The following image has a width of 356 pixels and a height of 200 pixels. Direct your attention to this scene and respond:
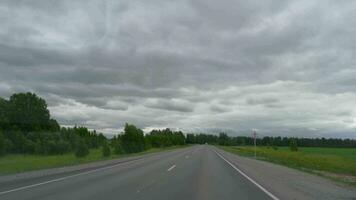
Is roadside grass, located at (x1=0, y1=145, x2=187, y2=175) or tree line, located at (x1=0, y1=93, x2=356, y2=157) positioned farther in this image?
tree line, located at (x1=0, y1=93, x2=356, y2=157)

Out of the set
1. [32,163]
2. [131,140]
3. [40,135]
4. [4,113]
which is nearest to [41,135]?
[40,135]

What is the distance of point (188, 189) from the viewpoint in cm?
1678

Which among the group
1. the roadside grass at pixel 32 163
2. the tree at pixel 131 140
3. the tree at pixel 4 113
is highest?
the tree at pixel 4 113

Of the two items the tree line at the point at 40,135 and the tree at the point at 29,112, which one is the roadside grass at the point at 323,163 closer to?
the tree line at the point at 40,135

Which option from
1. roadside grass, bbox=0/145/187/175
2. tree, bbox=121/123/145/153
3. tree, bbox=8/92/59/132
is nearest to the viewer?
roadside grass, bbox=0/145/187/175

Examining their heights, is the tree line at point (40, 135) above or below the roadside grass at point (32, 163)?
above

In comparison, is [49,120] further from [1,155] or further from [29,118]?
[1,155]

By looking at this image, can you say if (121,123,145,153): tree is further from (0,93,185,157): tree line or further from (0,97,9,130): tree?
(0,97,9,130): tree

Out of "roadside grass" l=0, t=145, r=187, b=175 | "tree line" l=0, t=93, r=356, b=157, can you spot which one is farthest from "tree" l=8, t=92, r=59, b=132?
"roadside grass" l=0, t=145, r=187, b=175

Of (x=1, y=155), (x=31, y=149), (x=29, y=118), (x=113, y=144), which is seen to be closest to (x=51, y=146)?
(x=31, y=149)

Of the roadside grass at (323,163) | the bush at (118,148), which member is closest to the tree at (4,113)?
the bush at (118,148)

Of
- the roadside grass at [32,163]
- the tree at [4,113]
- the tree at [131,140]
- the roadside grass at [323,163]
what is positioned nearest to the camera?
the roadside grass at [323,163]

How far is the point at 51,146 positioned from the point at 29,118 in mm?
32665

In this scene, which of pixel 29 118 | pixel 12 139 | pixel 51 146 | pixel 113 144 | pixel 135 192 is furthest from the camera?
pixel 29 118
